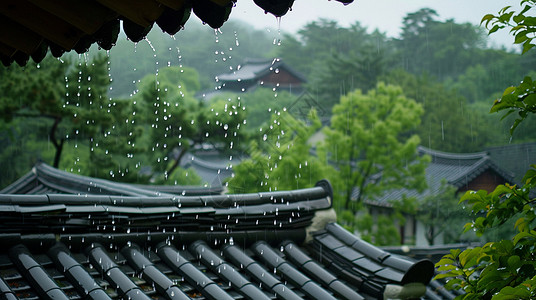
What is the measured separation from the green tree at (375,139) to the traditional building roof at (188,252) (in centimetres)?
1072

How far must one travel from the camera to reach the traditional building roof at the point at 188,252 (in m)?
3.44

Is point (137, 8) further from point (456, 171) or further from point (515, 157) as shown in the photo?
point (515, 157)

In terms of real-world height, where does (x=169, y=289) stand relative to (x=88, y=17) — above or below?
below

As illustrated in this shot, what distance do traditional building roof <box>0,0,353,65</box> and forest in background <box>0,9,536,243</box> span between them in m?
0.54

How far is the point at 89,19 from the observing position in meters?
1.99

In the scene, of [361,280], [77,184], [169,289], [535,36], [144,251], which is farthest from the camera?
[77,184]

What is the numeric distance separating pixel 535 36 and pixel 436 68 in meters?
39.9

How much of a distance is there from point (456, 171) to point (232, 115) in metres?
9.36

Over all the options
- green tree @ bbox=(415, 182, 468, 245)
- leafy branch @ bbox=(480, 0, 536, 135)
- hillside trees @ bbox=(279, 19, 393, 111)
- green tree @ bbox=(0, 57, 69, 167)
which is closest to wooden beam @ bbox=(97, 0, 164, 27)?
leafy branch @ bbox=(480, 0, 536, 135)

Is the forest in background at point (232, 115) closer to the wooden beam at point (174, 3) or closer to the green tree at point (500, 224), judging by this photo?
the green tree at point (500, 224)

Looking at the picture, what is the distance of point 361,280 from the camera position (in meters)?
4.22

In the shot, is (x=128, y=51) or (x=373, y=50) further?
(x=128, y=51)

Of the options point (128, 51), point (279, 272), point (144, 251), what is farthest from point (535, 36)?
point (128, 51)

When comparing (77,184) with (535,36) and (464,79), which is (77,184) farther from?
(464,79)
